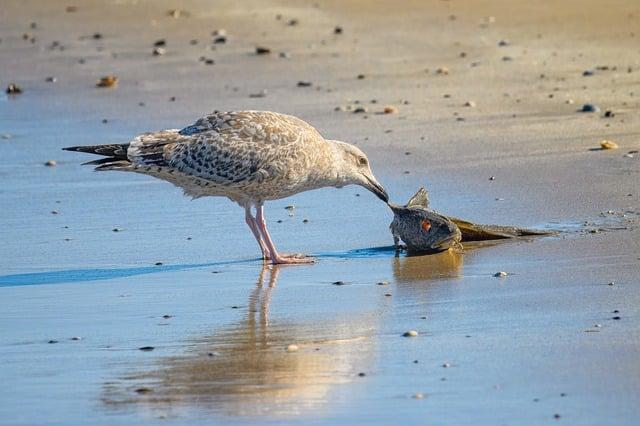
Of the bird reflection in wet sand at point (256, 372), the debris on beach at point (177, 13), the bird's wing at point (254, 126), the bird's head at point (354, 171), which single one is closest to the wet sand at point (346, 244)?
the bird reflection in wet sand at point (256, 372)

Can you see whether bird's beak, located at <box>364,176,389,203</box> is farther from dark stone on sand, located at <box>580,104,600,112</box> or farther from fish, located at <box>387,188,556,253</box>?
dark stone on sand, located at <box>580,104,600,112</box>

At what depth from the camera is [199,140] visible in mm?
9453

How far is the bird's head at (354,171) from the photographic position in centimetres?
955

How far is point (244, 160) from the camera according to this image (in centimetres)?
934

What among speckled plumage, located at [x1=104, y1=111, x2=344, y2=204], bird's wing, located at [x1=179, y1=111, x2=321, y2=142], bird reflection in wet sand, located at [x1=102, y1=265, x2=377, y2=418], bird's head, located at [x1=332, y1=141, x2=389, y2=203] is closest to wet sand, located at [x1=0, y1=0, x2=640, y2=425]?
bird reflection in wet sand, located at [x1=102, y1=265, x2=377, y2=418]

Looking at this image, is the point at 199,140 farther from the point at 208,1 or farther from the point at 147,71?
the point at 208,1

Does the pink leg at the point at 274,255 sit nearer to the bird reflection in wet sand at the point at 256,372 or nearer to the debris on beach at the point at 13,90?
the bird reflection in wet sand at the point at 256,372

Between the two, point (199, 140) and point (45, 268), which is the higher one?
point (199, 140)

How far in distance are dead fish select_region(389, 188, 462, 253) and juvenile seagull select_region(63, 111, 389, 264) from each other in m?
0.67

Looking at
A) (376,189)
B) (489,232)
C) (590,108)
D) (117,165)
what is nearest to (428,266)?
(489,232)

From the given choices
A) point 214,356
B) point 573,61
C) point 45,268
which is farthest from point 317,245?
point 573,61

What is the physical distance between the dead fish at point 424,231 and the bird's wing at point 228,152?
0.94 metres

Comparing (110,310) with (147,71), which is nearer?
(110,310)

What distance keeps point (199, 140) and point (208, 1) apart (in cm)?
1122
